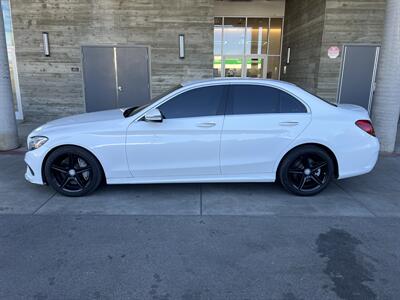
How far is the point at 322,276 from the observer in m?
2.73

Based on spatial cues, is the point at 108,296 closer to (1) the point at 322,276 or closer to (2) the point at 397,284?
(1) the point at 322,276

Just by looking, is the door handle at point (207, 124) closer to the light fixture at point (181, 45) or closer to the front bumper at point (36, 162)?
the front bumper at point (36, 162)

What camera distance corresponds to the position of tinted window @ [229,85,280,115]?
4297mm

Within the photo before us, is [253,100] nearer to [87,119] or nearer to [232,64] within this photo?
[87,119]

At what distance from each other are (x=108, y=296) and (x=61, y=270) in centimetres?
62

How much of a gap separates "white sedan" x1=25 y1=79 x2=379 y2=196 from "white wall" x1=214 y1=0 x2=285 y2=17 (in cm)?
1023

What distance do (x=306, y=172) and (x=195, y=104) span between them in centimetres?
187

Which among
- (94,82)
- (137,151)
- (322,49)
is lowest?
(137,151)

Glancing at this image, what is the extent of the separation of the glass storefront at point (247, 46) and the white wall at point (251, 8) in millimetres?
208

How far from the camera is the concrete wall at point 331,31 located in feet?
28.8

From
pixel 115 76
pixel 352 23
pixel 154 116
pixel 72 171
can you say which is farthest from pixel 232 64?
pixel 72 171

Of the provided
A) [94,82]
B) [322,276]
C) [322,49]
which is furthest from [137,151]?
[322,49]

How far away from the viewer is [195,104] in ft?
14.1

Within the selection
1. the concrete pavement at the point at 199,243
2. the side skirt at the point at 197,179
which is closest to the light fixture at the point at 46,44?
the concrete pavement at the point at 199,243
